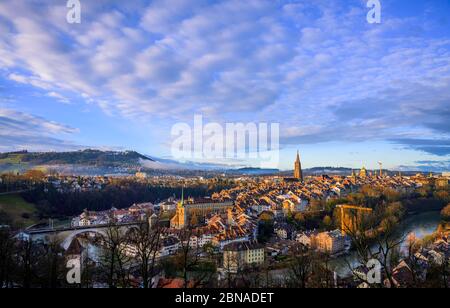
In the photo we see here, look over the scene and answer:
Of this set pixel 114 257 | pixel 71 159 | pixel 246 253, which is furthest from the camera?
pixel 71 159

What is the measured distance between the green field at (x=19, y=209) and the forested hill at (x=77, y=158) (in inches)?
926

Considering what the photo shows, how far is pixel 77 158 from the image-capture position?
52.9 metres

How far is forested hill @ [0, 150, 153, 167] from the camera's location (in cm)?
4262

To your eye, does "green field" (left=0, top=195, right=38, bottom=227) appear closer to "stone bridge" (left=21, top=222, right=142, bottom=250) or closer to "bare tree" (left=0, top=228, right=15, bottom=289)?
"stone bridge" (left=21, top=222, right=142, bottom=250)

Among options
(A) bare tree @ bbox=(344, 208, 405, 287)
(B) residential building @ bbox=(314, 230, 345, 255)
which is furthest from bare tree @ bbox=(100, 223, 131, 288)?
(B) residential building @ bbox=(314, 230, 345, 255)

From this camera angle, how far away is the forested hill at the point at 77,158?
42625mm

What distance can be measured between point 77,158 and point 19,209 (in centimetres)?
3753

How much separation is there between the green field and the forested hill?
77.1 ft

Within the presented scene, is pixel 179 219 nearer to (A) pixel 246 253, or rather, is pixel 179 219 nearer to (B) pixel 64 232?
(B) pixel 64 232

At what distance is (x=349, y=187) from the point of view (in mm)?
28875

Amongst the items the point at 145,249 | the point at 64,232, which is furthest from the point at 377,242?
the point at 64,232
